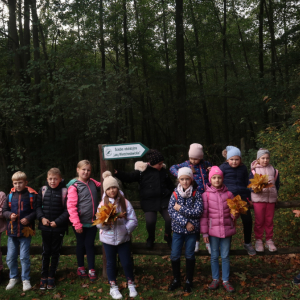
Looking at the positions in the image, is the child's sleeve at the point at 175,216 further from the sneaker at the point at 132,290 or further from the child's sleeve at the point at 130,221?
the sneaker at the point at 132,290

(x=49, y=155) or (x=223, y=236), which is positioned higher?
(x=49, y=155)

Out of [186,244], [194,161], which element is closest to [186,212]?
[186,244]

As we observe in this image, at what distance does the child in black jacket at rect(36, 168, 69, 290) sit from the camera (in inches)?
189

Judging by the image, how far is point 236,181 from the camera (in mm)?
4852

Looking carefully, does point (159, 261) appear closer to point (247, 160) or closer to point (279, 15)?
point (247, 160)

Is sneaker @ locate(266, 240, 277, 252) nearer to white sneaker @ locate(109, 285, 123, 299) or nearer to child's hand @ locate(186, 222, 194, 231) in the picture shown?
child's hand @ locate(186, 222, 194, 231)

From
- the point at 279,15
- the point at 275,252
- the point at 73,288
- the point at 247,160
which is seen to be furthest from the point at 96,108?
the point at 279,15

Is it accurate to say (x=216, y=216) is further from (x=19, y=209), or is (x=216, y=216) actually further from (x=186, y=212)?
(x=19, y=209)

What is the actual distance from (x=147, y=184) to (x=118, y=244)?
1050 mm

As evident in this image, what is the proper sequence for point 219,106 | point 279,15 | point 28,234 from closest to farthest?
1. point 28,234
2. point 279,15
3. point 219,106

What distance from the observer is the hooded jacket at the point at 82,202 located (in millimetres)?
4738

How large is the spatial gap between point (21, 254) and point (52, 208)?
0.94m

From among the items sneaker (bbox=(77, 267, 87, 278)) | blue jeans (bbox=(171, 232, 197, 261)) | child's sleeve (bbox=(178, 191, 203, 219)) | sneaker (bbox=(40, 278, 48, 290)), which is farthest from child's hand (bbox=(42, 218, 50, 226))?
child's sleeve (bbox=(178, 191, 203, 219))

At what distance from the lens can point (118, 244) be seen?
14.8 ft
